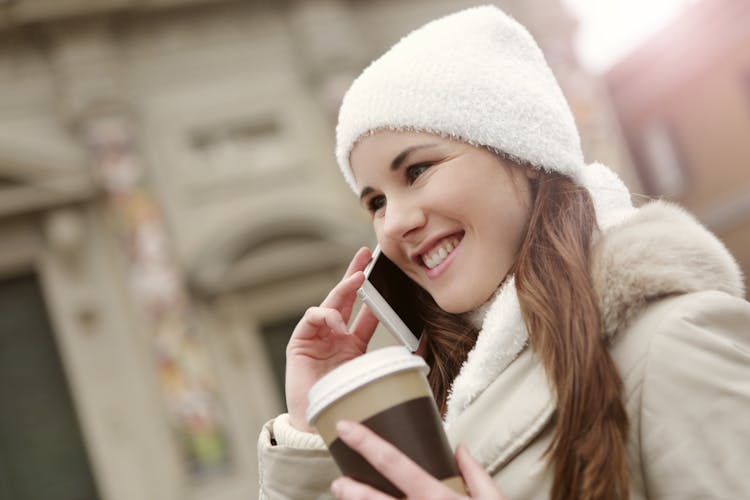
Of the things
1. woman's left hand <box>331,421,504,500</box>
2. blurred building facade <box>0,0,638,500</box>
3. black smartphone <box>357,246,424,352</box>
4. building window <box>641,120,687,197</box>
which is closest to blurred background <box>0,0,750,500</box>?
blurred building facade <box>0,0,638,500</box>

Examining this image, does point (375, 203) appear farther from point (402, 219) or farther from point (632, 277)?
point (632, 277)

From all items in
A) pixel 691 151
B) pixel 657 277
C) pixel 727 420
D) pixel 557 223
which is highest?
pixel 691 151

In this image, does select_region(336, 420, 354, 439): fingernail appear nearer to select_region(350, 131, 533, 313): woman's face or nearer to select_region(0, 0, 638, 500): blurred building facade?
select_region(350, 131, 533, 313): woman's face

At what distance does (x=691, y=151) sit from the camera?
17.0 metres

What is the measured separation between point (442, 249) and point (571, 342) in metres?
0.34

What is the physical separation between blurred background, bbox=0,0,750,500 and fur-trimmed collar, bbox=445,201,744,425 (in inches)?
309

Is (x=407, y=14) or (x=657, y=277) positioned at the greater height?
(x=407, y=14)

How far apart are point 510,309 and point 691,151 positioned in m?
16.7

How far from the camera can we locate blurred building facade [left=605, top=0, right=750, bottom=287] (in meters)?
15.6

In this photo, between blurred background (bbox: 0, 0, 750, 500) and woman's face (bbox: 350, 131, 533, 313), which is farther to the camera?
blurred background (bbox: 0, 0, 750, 500)

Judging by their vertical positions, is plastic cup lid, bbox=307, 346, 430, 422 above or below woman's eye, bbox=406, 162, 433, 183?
below

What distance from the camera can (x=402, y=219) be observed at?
1586 millimetres

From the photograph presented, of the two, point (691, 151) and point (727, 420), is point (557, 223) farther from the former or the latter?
point (691, 151)

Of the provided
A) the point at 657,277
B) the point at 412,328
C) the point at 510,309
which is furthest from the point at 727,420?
the point at 412,328
